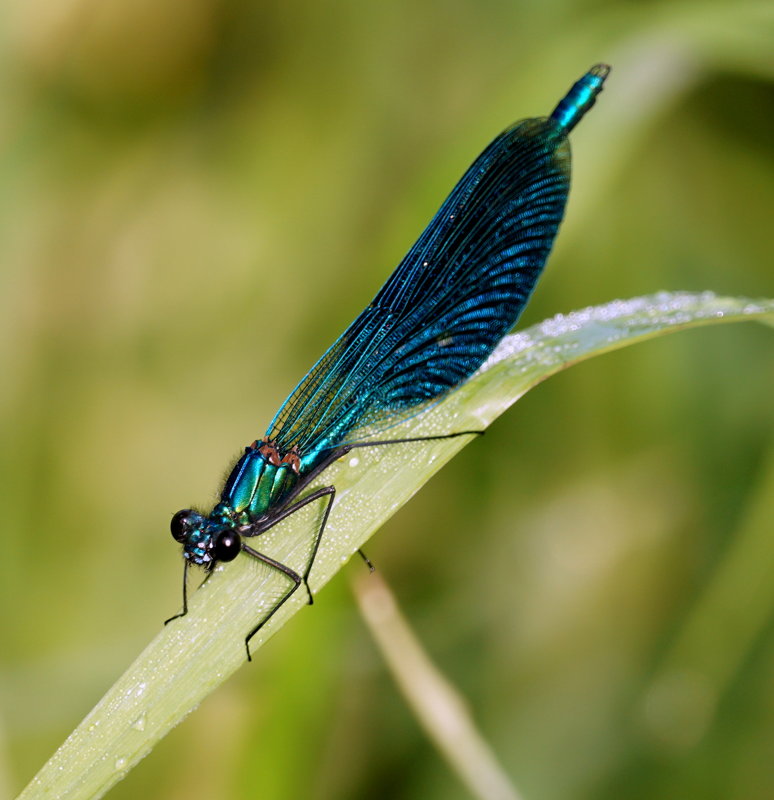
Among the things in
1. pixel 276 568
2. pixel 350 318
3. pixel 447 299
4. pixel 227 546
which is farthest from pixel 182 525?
pixel 447 299

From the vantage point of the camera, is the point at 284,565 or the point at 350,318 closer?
the point at 284,565

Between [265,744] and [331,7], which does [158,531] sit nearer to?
[265,744]

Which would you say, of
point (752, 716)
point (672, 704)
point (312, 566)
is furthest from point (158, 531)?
point (752, 716)

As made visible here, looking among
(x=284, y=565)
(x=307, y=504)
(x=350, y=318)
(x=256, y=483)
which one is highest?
(x=350, y=318)

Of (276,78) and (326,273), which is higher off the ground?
(276,78)

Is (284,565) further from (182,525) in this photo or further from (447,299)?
(447,299)

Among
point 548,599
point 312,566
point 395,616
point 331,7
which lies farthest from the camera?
point 331,7

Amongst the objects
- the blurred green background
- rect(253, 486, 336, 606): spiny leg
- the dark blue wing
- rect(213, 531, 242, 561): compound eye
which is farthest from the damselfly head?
the blurred green background

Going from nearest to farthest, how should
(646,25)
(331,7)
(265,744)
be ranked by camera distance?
1. (265,744)
2. (646,25)
3. (331,7)
